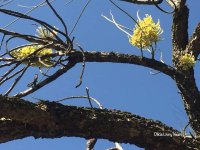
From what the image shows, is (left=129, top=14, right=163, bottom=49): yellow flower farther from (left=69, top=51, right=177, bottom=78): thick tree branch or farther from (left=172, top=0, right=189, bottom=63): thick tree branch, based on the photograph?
(left=172, top=0, right=189, bottom=63): thick tree branch

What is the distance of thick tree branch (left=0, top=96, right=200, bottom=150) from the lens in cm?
187

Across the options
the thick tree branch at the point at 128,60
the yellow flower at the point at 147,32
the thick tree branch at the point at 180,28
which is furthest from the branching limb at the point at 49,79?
the thick tree branch at the point at 180,28

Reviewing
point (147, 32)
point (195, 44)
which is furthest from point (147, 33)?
point (195, 44)

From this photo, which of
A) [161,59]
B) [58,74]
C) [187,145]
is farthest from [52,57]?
[187,145]

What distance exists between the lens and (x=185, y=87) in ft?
10.4

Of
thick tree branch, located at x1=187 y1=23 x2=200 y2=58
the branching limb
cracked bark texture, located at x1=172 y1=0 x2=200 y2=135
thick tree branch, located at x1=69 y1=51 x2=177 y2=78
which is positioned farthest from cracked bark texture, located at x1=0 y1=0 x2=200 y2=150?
thick tree branch, located at x1=187 y1=23 x2=200 y2=58

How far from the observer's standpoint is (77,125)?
6.49 ft

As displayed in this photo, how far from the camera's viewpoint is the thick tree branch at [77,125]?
1874 mm

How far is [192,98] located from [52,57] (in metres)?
1.07

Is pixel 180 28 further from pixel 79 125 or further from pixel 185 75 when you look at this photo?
pixel 79 125

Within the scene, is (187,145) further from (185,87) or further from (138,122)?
(185,87)

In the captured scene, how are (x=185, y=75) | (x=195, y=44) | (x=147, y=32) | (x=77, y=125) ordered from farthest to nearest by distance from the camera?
1. (x=195, y=44)
2. (x=185, y=75)
3. (x=147, y=32)
4. (x=77, y=125)

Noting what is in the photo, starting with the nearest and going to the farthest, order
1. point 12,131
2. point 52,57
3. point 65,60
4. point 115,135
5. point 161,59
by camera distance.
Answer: point 12,131 < point 115,135 < point 52,57 < point 65,60 < point 161,59

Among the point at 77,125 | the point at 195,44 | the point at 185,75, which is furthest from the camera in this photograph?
the point at 195,44
